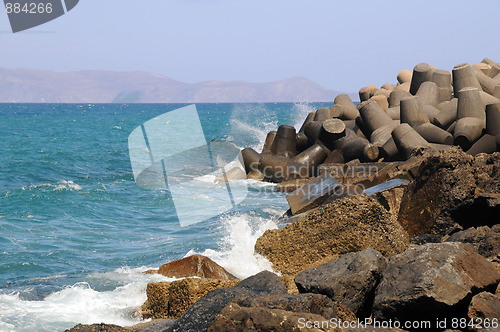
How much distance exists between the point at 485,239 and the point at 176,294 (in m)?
2.71

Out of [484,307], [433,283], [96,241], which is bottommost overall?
[96,241]

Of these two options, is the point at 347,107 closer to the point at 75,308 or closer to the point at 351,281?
the point at 75,308

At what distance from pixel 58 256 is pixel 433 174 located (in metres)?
5.67

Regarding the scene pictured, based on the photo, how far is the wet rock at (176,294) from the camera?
4867mm

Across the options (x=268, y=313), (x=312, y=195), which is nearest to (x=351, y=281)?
(x=268, y=313)

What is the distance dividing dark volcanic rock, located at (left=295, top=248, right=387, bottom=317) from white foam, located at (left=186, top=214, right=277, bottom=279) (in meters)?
1.75

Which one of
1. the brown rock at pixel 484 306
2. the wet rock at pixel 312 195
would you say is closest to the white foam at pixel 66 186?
the wet rock at pixel 312 195

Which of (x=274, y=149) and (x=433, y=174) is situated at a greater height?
(x=433, y=174)

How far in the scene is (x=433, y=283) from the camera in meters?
3.90

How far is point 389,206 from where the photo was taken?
7477 millimetres

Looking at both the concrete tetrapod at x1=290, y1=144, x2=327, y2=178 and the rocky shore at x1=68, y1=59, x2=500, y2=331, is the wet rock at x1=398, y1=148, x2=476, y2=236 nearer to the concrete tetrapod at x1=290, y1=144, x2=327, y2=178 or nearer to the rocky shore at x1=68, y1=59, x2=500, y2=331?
the rocky shore at x1=68, y1=59, x2=500, y2=331

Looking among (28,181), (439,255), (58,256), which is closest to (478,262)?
(439,255)

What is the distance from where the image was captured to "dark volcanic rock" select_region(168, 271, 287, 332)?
3.66 meters

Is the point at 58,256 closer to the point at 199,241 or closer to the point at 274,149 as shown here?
the point at 199,241
